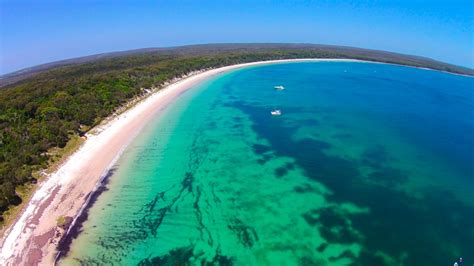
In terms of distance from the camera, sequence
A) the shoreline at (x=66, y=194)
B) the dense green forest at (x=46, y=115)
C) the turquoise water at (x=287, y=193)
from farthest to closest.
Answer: the dense green forest at (x=46, y=115) → the turquoise water at (x=287, y=193) → the shoreline at (x=66, y=194)

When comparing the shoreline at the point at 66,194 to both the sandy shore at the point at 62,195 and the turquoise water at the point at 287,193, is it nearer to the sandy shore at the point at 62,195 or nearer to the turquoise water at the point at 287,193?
the sandy shore at the point at 62,195

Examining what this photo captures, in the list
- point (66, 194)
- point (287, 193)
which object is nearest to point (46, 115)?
point (66, 194)

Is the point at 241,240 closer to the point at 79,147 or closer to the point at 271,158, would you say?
the point at 271,158

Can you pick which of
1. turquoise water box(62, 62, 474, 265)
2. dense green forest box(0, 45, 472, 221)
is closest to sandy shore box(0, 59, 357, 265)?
turquoise water box(62, 62, 474, 265)

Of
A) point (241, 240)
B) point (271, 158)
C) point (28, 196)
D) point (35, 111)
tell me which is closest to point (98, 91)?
point (35, 111)

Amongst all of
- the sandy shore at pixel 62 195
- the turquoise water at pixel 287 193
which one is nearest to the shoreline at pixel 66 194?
the sandy shore at pixel 62 195

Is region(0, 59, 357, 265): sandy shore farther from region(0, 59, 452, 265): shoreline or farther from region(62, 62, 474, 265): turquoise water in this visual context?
region(62, 62, 474, 265): turquoise water
